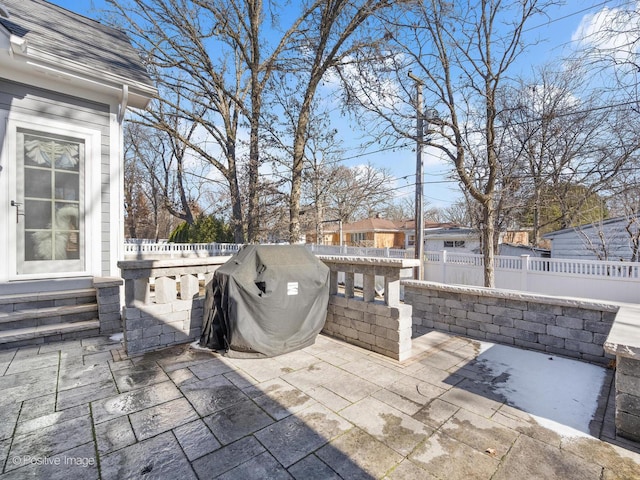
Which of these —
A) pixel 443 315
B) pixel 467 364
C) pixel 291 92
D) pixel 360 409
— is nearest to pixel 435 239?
pixel 291 92

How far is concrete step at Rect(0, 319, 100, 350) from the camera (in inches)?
129

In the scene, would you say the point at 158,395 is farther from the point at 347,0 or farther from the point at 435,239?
the point at 435,239

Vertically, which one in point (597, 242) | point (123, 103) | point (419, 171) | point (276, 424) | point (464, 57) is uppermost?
point (464, 57)

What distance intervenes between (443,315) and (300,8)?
8.36 meters

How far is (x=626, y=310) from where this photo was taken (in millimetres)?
2793

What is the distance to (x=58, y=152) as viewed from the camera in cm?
404

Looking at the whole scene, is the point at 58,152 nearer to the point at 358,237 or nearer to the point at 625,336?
the point at 625,336

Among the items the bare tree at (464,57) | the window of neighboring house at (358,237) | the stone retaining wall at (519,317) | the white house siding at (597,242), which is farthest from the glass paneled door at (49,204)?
the window of neighboring house at (358,237)

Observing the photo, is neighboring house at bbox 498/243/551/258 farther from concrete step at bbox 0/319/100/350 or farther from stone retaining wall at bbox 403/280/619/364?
concrete step at bbox 0/319/100/350

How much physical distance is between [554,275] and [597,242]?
3376 mm

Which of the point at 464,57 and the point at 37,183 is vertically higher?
the point at 464,57

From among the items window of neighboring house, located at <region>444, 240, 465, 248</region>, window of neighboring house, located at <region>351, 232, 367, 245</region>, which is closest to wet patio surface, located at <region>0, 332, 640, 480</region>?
window of neighboring house, located at <region>444, 240, 465, 248</region>

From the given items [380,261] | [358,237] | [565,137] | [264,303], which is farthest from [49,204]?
[358,237]

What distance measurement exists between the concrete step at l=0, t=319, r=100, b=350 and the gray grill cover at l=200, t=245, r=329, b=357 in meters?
1.57
